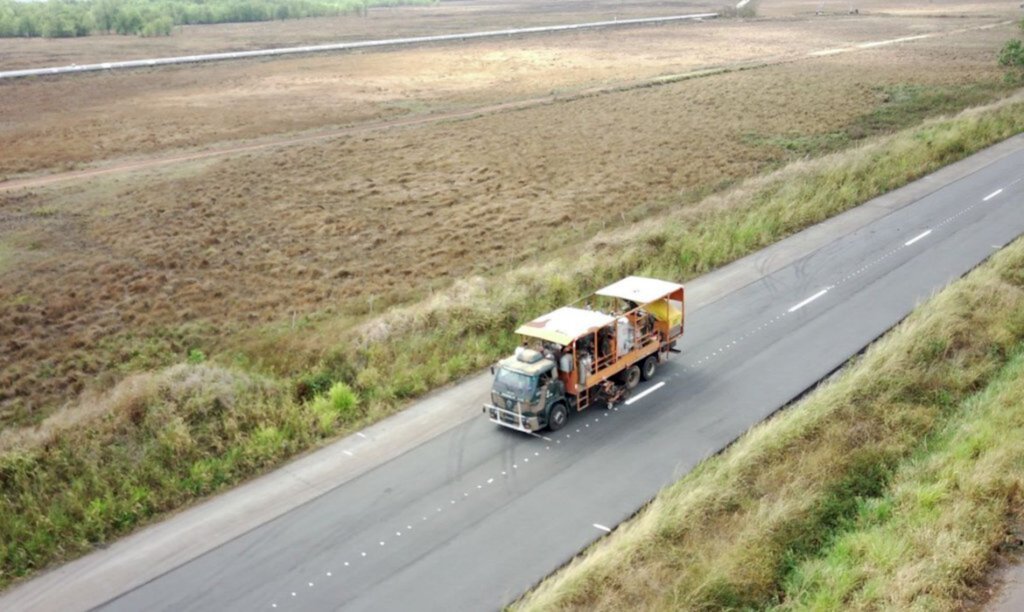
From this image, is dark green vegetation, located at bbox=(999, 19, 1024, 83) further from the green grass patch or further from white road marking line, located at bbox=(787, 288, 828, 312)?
the green grass patch

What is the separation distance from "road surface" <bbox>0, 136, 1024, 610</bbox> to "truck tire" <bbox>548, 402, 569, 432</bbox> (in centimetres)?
20

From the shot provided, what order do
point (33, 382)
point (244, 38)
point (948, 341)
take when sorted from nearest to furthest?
point (948, 341), point (33, 382), point (244, 38)

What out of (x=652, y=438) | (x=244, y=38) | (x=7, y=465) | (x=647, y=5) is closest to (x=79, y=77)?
(x=244, y=38)

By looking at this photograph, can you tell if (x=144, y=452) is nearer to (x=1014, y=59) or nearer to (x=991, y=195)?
(x=991, y=195)

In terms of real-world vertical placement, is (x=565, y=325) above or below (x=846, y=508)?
above

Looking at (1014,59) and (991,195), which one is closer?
(991,195)

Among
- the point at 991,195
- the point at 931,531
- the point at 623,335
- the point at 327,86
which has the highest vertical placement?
the point at 327,86

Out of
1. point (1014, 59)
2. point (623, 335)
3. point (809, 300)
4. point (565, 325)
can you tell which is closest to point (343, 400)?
point (565, 325)

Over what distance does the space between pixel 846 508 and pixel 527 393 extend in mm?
6528

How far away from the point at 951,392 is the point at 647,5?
15519 cm

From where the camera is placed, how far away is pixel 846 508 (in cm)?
1652

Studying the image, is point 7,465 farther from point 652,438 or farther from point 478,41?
point 478,41

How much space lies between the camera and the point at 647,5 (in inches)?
Result: 6501

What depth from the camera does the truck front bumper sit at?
19.5m
